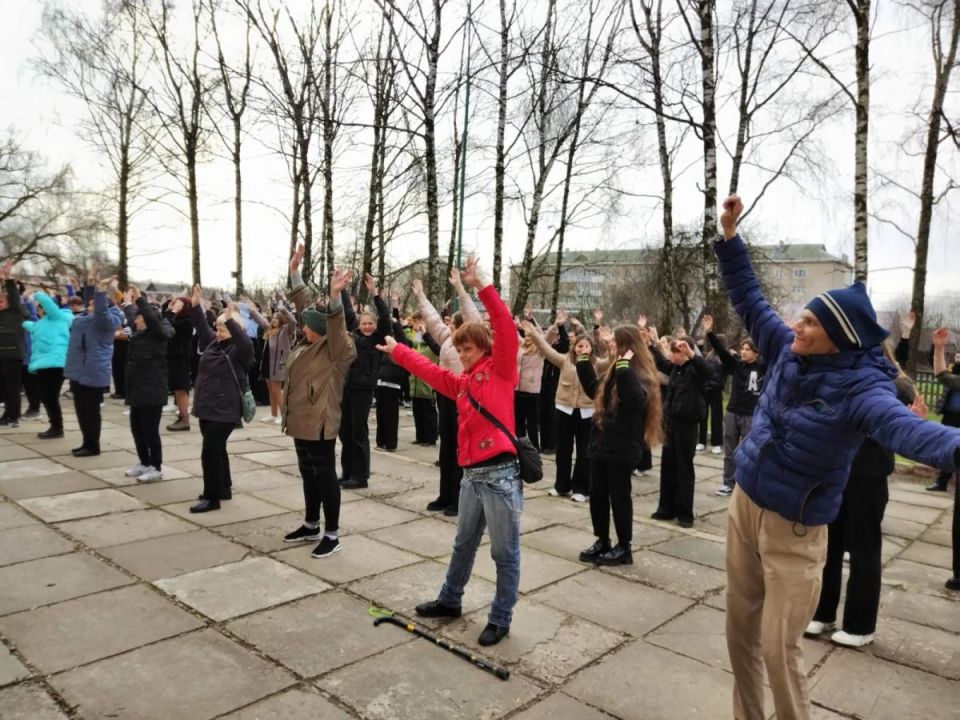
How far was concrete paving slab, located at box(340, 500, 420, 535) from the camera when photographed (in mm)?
6008

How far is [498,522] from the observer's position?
3.67 m

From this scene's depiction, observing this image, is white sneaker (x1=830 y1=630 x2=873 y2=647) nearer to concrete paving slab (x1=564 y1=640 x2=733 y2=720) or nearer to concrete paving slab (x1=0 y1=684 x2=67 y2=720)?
concrete paving slab (x1=564 y1=640 x2=733 y2=720)

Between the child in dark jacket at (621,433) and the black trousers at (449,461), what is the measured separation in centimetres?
169

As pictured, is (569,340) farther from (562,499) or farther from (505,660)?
(505,660)

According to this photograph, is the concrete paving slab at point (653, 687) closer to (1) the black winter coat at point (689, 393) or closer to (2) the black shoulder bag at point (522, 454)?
(2) the black shoulder bag at point (522, 454)

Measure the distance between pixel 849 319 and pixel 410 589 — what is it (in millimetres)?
3301

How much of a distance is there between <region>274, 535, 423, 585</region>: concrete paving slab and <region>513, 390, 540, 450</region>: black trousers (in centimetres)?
430

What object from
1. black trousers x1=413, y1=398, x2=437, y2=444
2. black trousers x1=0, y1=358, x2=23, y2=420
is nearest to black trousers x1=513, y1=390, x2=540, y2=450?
black trousers x1=413, y1=398, x2=437, y2=444

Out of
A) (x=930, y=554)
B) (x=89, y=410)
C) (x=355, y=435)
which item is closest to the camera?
(x=930, y=554)

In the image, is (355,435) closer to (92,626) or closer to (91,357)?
(91,357)

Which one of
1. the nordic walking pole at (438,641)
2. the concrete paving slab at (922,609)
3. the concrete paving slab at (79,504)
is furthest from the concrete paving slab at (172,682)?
the concrete paving slab at (922,609)

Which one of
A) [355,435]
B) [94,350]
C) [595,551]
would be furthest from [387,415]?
[595,551]

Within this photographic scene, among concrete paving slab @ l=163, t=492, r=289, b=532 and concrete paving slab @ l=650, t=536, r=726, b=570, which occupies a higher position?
concrete paving slab @ l=163, t=492, r=289, b=532

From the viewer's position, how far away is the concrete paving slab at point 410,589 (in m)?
4.30
